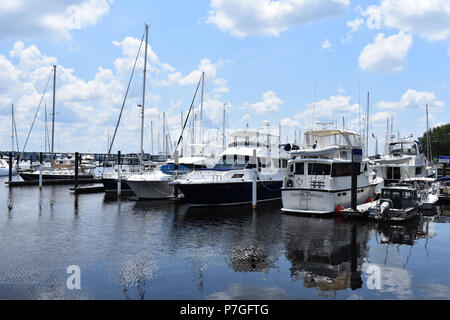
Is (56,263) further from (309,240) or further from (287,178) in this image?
(287,178)

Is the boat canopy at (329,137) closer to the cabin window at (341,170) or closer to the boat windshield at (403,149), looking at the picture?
the cabin window at (341,170)

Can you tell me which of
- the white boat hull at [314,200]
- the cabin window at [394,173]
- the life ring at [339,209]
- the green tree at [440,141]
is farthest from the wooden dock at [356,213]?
the green tree at [440,141]

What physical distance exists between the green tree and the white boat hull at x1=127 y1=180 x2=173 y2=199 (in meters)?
61.7

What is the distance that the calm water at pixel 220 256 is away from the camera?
923 centimetres

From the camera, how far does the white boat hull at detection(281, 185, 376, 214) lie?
67.4ft

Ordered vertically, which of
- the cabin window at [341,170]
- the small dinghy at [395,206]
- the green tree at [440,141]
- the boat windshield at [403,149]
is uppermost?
the green tree at [440,141]

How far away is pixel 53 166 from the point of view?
181ft

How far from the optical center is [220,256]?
12.6 metres

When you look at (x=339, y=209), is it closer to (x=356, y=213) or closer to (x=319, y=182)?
(x=356, y=213)

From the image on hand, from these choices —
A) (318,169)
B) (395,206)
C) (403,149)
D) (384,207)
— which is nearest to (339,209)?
(318,169)

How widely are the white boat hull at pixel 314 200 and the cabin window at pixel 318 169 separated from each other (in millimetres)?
1385
